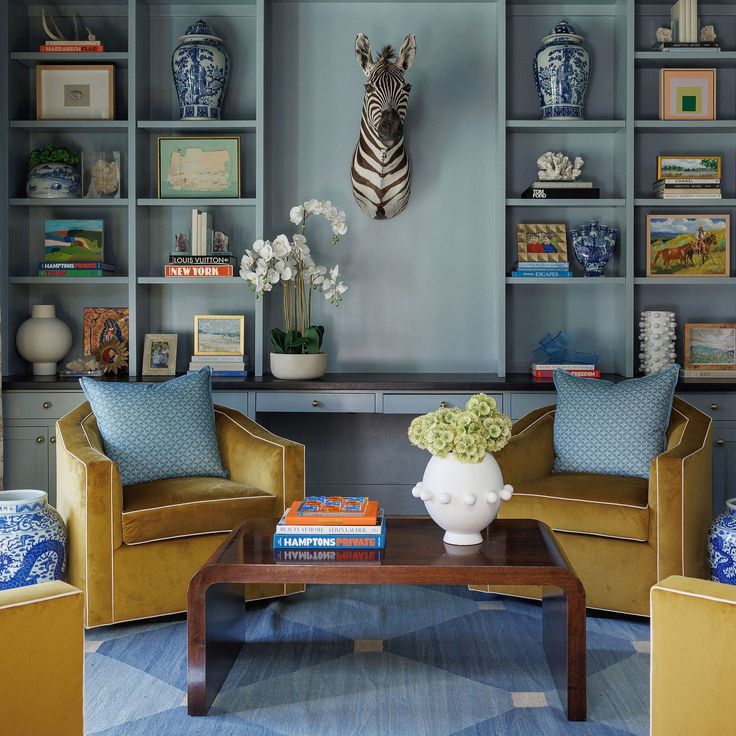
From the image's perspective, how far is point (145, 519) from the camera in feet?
9.50

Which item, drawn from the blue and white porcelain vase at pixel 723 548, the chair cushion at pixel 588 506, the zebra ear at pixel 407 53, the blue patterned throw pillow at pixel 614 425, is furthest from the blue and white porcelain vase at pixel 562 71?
the blue and white porcelain vase at pixel 723 548

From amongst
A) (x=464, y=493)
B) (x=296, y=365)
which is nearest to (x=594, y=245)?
(x=296, y=365)

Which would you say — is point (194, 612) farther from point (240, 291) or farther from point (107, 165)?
point (107, 165)

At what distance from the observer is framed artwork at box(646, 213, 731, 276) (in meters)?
4.32

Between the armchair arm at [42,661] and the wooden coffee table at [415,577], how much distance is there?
2.22ft

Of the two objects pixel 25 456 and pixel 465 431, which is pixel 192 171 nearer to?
pixel 25 456

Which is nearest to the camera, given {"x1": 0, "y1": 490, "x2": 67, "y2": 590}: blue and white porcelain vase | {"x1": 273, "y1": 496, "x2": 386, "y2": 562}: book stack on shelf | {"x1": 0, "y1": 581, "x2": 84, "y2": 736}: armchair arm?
{"x1": 0, "y1": 581, "x2": 84, "y2": 736}: armchair arm

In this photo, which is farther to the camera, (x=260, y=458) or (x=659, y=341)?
(x=659, y=341)

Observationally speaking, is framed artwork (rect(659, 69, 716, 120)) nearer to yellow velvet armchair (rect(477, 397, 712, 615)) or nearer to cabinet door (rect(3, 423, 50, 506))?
yellow velvet armchair (rect(477, 397, 712, 615))

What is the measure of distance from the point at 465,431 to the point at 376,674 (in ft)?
2.64

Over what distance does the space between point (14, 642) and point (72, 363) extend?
2852 millimetres

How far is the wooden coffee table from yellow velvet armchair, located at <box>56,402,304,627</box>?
1.55 ft

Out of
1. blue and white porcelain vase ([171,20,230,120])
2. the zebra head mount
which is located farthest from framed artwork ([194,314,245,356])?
blue and white porcelain vase ([171,20,230,120])

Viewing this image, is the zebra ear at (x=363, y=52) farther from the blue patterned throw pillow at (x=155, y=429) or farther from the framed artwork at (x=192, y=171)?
the blue patterned throw pillow at (x=155, y=429)
